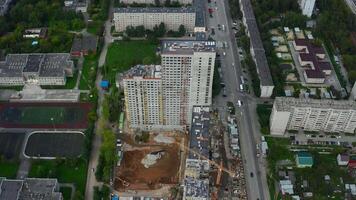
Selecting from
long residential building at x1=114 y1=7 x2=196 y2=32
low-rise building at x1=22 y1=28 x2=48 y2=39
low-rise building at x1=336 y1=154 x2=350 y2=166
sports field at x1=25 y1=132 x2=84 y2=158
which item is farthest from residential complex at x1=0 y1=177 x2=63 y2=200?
low-rise building at x1=336 y1=154 x2=350 y2=166

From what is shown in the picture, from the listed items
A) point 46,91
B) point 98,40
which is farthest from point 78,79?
point 98,40

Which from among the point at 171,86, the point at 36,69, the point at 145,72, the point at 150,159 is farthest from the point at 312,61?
the point at 36,69

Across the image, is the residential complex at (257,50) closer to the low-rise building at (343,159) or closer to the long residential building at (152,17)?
the long residential building at (152,17)

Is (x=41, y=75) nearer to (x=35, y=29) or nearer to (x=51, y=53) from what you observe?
(x=51, y=53)

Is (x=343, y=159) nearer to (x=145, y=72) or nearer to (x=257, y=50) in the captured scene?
(x=257, y=50)

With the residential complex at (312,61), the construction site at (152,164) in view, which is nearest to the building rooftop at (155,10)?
the residential complex at (312,61)
